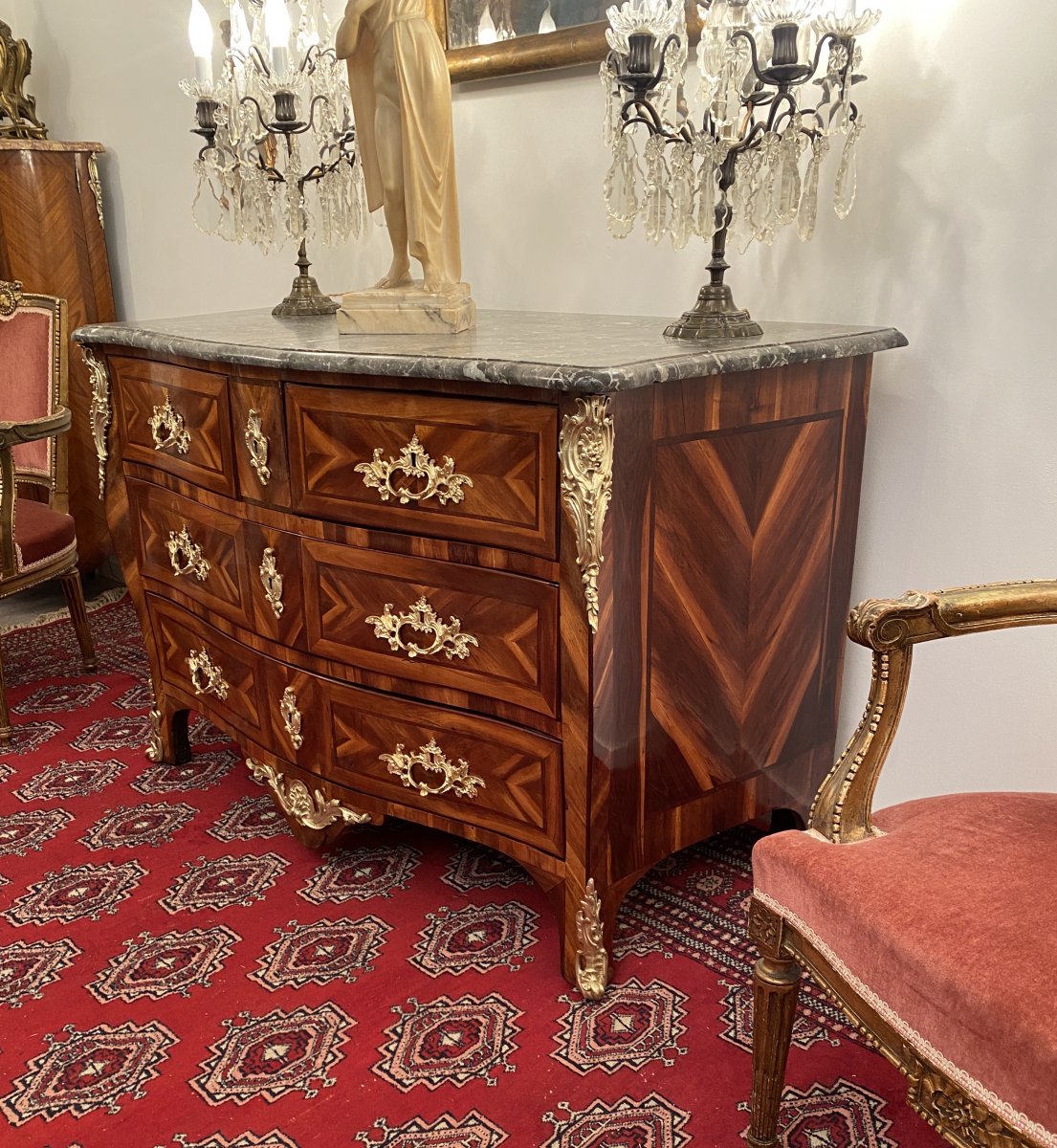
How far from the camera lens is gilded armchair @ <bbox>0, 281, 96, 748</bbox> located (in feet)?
9.69

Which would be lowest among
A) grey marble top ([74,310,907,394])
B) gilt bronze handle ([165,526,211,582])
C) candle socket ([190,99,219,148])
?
gilt bronze handle ([165,526,211,582])

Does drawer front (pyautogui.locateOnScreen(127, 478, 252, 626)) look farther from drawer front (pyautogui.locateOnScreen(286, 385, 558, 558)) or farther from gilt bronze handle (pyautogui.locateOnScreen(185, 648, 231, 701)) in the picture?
drawer front (pyautogui.locateOnScreen(286, 385, 558, 558))

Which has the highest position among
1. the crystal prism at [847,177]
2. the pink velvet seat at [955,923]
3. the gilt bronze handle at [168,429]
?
the crystal prism at [847,177]

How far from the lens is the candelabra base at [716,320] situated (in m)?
1.75

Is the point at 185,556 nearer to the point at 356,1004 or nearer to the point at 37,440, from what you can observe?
the point at 356,1004

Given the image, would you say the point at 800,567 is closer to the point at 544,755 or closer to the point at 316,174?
the point at 544,755

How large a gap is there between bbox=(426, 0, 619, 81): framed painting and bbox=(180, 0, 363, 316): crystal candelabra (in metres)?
0.28

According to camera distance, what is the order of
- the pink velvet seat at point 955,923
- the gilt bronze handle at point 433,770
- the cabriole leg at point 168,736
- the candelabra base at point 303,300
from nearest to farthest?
the pink velvet seat at point 955,923 < the gilt bronze handle at point 433,770 < the candelabra base at point 303,300 < the cabriole leg at point 168,736

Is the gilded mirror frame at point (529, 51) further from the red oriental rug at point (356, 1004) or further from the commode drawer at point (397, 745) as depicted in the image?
the red oriental rug at point (356, 1004)

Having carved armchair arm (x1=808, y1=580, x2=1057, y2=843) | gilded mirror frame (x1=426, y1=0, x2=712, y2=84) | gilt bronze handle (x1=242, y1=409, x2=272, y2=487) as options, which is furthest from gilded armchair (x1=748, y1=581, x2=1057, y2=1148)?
gilded mirror frame (x1=426, y1=0, x2=712, y2=84)

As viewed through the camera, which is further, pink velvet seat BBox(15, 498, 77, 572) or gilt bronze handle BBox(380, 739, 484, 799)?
pink velvet seat BBox(15, 498, 77, 572)

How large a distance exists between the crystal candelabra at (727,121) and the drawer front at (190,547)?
100cm

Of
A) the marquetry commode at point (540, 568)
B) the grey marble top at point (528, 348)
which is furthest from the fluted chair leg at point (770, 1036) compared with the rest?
the grey marble top at point (528, 348)

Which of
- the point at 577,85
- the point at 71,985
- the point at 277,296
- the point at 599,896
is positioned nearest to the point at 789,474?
the point at 599,896
